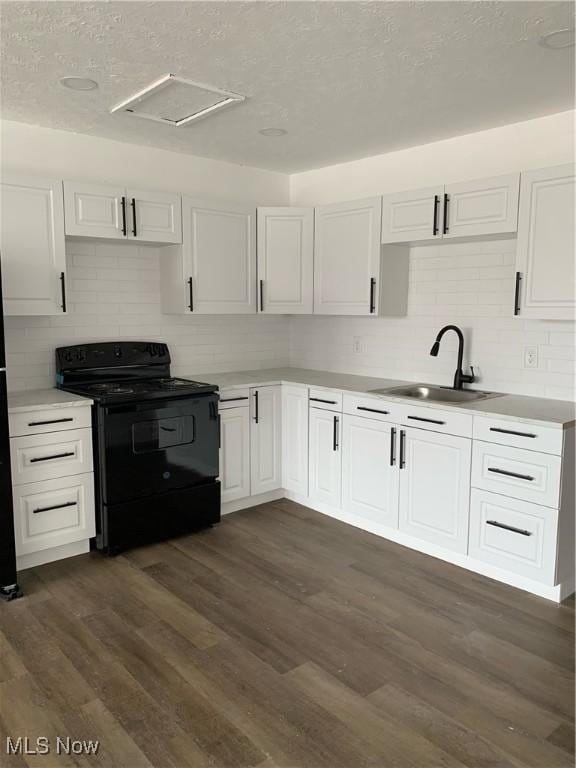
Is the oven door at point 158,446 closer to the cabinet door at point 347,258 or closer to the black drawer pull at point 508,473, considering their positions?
the cabinet door at point 347,258

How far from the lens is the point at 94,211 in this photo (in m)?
3.57

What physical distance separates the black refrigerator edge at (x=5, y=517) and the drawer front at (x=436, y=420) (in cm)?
209

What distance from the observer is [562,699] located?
7.30 feet

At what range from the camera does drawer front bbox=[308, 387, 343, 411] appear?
3869 mm

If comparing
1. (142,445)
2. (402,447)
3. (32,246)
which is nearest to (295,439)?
(402,447)

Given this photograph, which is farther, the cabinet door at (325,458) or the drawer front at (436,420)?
the cabinet door at (325,458)

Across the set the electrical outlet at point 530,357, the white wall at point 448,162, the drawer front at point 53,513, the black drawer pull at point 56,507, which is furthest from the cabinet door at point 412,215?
the black drawer pull at point 56,507

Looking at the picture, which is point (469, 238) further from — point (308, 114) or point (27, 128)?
point (27, 128)

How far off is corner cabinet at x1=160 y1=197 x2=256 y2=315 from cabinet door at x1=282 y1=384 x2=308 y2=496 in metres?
0.72

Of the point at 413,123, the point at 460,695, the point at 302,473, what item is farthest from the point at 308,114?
the point at 460,695

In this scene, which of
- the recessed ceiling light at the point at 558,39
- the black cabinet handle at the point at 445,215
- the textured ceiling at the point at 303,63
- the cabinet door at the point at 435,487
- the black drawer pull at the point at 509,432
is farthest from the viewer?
the black cabinet handle at the point at 445,215

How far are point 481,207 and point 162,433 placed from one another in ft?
7.33

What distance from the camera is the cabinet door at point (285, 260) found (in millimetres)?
4324

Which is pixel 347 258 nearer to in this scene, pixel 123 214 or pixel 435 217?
pixel 435 217
